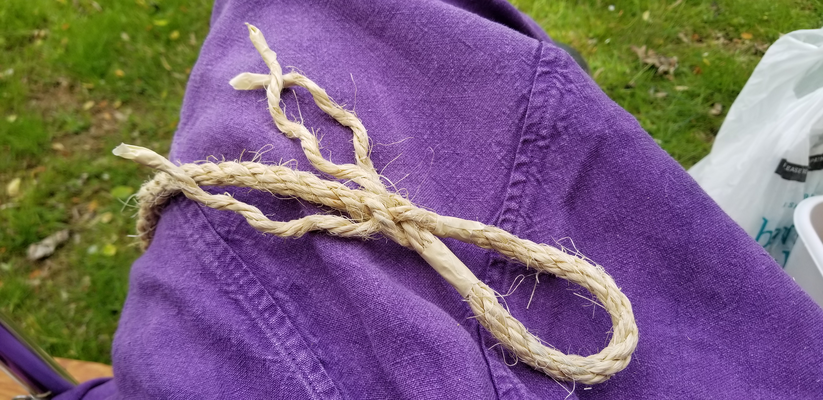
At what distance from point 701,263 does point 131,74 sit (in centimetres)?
211

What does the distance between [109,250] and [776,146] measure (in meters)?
2.01

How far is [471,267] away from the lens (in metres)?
0.66

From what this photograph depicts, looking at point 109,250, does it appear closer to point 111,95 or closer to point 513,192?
point 111,95

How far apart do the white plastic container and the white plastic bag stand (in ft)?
0.44

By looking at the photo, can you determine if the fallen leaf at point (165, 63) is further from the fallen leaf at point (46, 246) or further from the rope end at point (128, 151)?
the rope end at point (128, 151)

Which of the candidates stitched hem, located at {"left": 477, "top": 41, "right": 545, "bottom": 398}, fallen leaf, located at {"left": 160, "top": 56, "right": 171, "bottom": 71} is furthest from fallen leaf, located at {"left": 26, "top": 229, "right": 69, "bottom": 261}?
stitched hem, located at {"left": 477, "top": 41, "right": 545, "bottom": 398}

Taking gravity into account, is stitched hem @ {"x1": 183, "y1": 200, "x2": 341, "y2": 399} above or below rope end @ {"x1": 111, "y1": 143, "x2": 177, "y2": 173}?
below

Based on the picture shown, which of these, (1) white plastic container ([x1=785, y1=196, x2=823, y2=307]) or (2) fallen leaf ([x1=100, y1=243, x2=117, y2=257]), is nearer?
(1) white plastic container ([x1=785, y1=196, x2=823, y2=307])

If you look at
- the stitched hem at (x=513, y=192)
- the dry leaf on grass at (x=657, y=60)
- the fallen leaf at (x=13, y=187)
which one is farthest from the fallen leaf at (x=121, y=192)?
the dry leaf on grass at (x=657, y=60)

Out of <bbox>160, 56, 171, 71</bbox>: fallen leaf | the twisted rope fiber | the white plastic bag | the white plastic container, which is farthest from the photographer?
<bbox>160, 56, 171, 71</bbox>: fallen leaf

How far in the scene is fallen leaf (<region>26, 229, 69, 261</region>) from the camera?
5.30ft

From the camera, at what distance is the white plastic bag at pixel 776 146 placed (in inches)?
39.2

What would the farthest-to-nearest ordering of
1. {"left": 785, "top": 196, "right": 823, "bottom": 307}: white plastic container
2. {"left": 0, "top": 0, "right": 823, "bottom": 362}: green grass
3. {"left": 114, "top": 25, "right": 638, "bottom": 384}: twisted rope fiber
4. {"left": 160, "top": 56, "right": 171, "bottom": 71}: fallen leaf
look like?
{"left": 160, "top": 56, "right": 171, "bottom": 71}: fallen leaf, {"left": 0, "top": 0, "right": 823, "bottom": 362}: green grass, {"left": 785, "top": 196, "right": 823, "bottom": 307}: white plastic container, {"left": 114, "top": 25, "right": 638, "bottom": 384}: twisted rope fiber

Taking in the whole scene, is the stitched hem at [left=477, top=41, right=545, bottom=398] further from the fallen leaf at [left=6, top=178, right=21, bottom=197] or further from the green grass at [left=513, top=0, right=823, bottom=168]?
the fallen leaf at [left=6, top=178, right=21, bottom=197]
